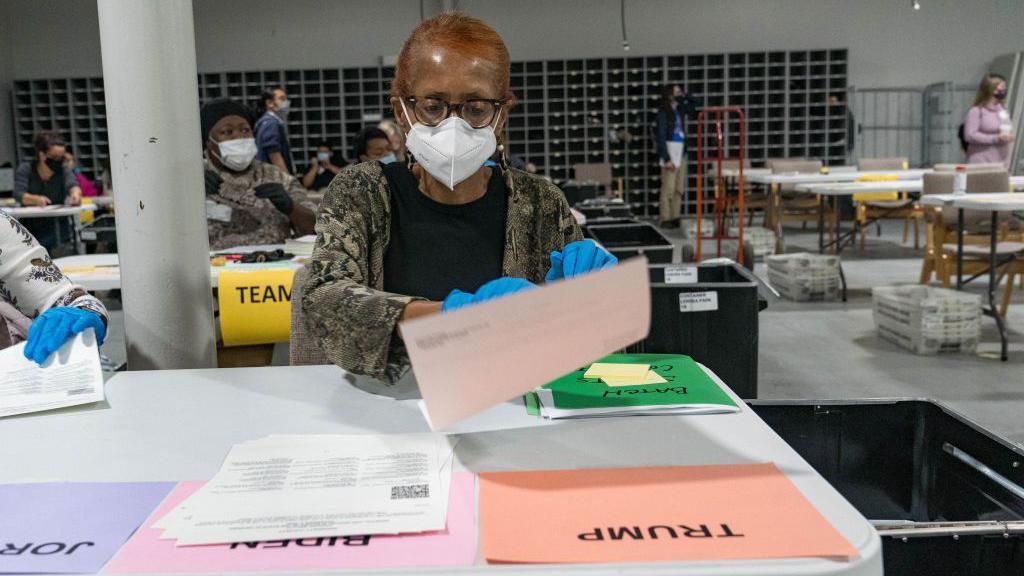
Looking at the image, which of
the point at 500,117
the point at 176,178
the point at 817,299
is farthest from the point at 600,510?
the point at 817,299

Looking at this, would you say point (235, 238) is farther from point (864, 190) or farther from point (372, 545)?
point (864, 190)

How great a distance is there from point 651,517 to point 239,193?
3287 millimetres

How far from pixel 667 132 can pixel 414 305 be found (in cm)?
1045

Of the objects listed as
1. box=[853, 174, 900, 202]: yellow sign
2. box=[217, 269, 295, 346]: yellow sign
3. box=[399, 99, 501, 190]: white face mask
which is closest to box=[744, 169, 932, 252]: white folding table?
box=[853, 174, 900, 202]: yellow sign

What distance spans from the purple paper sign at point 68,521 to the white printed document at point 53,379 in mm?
340

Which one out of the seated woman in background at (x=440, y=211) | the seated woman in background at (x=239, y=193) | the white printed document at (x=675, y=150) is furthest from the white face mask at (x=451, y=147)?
the white printed document at (x=675, y=150)

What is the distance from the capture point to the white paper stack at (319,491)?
0.84 meters

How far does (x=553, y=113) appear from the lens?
12.5 m

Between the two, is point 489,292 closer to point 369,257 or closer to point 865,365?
point 369,257

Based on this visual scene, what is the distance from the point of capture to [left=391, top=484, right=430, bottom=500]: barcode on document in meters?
0.92

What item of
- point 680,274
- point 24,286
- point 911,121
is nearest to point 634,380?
point 24,286

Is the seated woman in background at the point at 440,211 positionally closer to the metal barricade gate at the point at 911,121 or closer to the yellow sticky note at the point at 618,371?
the yellow sticky note at the point at 618,371

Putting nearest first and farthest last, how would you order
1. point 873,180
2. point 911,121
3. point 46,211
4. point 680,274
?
point 680,274, point 46,211, point 873,180, point 911,121

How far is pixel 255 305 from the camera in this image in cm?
239
